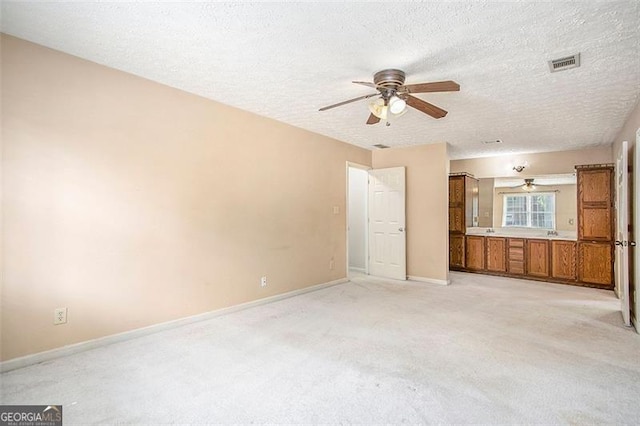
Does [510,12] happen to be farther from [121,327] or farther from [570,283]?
[570,283]

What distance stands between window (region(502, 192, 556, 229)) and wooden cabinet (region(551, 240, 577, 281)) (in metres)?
0.66

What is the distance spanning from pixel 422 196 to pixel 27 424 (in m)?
5.50

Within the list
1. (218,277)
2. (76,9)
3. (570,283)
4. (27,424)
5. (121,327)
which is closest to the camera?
(27,424)

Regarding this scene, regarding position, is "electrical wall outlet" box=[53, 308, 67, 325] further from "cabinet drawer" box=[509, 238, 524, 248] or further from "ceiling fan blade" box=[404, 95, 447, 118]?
"cabinet drawer" box=[509, 238, 524, 248]

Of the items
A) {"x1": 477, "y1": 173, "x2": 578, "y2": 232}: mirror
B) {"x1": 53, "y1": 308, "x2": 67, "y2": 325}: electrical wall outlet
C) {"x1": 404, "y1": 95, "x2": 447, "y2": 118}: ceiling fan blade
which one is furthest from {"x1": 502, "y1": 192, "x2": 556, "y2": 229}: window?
{"x1": 53, "y1": 308, "x2": 67, "y2": 325}: electrical wall outlet

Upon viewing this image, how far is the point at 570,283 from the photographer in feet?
18.2

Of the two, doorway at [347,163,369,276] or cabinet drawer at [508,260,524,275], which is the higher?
doorway at [347,163,369,276]

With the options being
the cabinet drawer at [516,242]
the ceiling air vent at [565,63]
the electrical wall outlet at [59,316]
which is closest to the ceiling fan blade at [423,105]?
the ceiling air vent at [565,63]

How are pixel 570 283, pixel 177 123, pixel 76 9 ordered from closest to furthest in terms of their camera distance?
pixel 76 9
pixel 177 123
pixel 570 283

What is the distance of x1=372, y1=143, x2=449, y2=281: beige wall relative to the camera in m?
5.57

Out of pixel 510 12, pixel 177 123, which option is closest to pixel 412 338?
pixel 510 12

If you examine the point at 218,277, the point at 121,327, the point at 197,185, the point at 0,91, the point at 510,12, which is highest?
the point at 510,12

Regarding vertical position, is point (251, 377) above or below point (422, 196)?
below

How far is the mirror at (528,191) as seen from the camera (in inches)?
237
